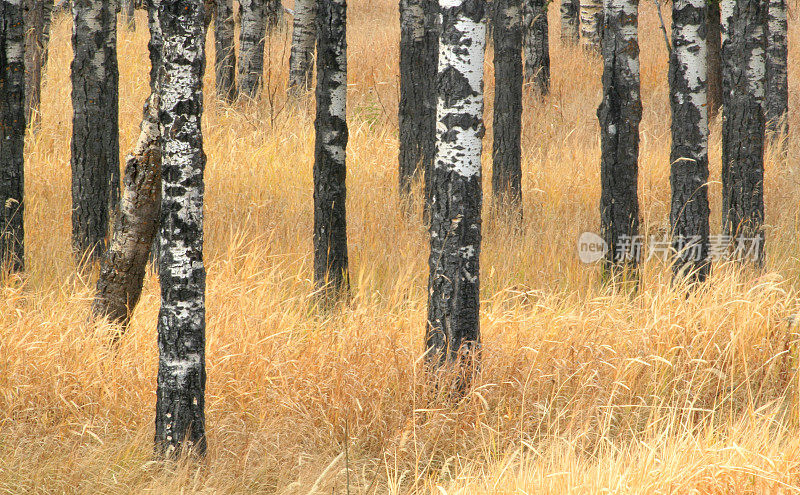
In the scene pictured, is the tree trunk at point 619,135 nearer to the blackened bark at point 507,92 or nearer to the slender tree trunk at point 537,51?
the blackened bark at point 507,92

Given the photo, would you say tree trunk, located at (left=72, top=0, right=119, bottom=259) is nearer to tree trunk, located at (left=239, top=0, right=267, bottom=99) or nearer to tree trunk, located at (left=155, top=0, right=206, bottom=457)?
tree trunk, located at (left=155, top=0, right=206, bottom=457)

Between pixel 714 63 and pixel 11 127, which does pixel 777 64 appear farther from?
pixel 11 127

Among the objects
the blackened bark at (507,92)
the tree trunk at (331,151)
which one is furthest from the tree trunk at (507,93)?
the tree trunk at (331,151)

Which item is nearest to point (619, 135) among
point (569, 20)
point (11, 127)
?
point (11, 127)

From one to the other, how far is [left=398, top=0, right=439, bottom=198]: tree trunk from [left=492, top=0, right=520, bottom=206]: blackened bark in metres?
0.79

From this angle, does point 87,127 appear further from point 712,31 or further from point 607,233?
point 712,31

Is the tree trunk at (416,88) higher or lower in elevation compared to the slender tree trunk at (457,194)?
higher

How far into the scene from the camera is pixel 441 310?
3.81 meters

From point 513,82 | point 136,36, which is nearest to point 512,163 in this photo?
point 513,82

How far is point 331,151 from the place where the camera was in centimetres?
509

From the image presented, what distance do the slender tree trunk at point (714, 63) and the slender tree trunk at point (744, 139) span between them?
205 inches

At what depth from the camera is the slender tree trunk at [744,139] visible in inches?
235

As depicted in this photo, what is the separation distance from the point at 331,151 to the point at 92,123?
2.12m

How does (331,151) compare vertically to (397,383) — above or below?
above
